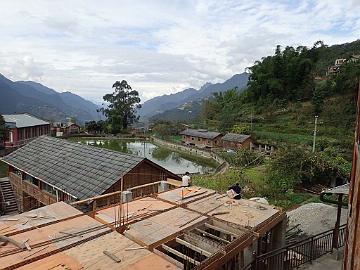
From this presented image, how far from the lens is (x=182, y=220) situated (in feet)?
28.3

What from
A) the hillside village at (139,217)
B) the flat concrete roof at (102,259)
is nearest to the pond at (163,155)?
the hillside village at (139,217)

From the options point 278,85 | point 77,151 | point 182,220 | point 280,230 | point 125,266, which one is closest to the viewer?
point 125,266

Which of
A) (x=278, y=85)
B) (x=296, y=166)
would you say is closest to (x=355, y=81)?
(x=278, y=85)

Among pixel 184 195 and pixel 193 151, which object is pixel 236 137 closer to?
pixel 193 151

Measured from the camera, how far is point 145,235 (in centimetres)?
747

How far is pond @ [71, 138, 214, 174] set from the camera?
138 feet

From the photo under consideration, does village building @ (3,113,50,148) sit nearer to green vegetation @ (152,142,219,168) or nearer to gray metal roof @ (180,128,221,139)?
green vegetation @ (152,142,219,168)

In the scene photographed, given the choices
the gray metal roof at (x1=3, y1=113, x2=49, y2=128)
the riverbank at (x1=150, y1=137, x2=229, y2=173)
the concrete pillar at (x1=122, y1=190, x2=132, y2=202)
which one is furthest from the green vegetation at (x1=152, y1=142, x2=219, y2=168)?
the concrete pillar at (x1=122, y1=190, x2=132, y2=202)

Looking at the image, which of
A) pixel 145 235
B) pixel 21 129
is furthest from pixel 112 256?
pixel 21 129

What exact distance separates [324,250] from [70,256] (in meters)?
9.52

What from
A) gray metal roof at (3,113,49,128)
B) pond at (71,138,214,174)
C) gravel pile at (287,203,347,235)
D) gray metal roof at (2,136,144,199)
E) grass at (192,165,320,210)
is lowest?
pond at (71,138,214,174)

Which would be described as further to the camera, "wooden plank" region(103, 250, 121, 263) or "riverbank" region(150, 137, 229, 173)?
"riverbank" region(150, 137, 229, 173)

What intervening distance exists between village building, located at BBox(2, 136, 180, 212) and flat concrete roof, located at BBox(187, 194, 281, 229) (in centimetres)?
529

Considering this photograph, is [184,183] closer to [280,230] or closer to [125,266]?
[280,230]
